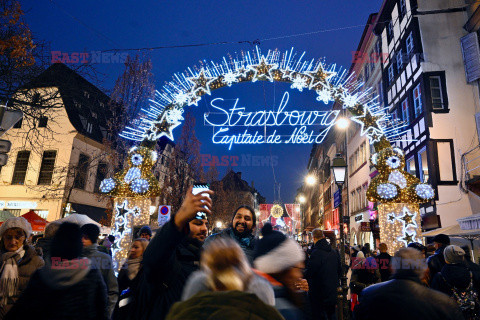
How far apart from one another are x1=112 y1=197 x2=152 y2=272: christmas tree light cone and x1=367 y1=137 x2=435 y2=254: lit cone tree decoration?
5964 millimetres

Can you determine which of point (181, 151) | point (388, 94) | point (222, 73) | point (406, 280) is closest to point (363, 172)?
point (388, 94)

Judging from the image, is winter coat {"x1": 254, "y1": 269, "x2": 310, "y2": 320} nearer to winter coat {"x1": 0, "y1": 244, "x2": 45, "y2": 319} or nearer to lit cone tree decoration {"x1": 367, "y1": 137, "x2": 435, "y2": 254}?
winter coat {"x1": 0, "y1": 244, "x2": 45, "y2": 319}


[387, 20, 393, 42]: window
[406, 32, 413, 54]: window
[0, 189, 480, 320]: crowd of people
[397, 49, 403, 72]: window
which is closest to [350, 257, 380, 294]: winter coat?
[0, 189, 480, 320]: crowd of people

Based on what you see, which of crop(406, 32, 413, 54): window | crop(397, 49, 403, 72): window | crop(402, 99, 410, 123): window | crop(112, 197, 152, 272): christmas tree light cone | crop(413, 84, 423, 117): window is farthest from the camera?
crop(397, 49, 403, 72): window

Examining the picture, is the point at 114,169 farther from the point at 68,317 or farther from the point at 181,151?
the point at 68,317

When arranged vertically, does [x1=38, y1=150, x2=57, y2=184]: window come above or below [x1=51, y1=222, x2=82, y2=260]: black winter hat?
above

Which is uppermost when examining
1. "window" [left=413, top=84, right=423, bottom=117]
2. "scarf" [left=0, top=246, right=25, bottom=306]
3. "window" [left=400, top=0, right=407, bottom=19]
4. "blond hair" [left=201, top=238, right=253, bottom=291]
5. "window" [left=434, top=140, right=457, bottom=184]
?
"window" [left=400, top=0, right=407, bottom=19]

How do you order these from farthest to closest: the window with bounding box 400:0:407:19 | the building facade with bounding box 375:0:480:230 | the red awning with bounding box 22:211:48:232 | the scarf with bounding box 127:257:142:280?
the window with bounding box 400:0:407:19 → the building facade with bounding box 375:0:480:230 → the red awning with bounding box 22:211:48:232 → the scarf with bounding box 127:257:142:280

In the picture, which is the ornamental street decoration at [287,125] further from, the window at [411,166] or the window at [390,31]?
the window at [390,31]

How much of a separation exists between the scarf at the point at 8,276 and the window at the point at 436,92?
64.1 feet

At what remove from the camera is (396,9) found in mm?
22406

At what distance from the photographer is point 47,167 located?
26.8 m

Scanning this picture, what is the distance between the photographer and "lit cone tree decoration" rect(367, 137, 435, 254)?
830 cm

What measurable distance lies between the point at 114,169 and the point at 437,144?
1998 centimetres
